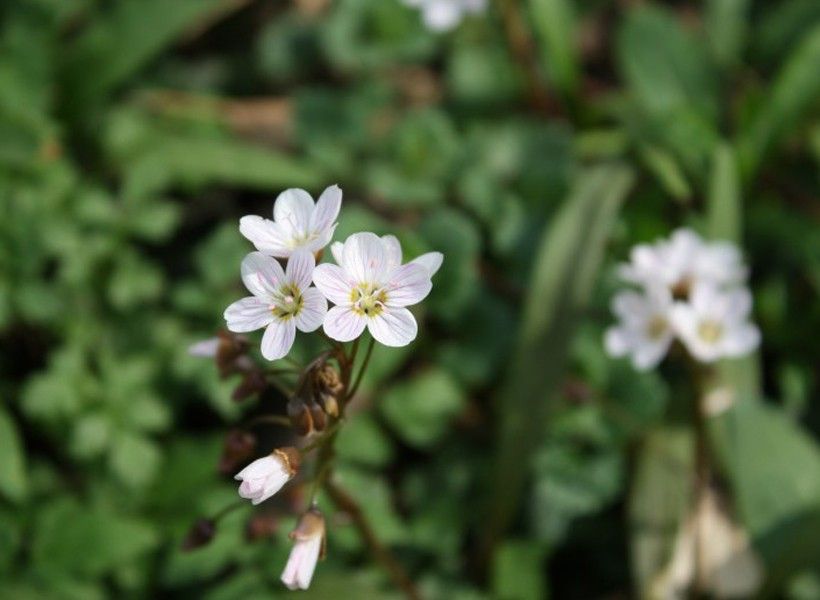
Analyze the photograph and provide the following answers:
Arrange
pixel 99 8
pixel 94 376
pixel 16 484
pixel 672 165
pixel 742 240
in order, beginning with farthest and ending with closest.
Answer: pixel 99 8, pixel 742 240, pixel 672 165, pixel 94 376, pixel 16 484

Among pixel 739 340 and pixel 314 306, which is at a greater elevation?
pixel 314 306

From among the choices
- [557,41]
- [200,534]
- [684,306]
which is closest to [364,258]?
[200,534]

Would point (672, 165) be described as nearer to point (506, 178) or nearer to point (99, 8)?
point (506, 178)

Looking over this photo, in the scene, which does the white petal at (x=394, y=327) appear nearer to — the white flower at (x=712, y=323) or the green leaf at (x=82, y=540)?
the white flower at (x=712, y=323)

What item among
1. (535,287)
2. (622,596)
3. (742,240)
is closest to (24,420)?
(535,287)

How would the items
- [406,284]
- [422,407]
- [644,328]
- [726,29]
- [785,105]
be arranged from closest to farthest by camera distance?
[406,284] < [644,328] < [422,407] < [785,105] < [726,29]

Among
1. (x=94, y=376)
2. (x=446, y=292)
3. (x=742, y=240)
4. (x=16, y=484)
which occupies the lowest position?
(x=742, y=240)

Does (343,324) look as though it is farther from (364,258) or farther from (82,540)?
(82,540)

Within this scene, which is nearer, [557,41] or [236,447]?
[236,447]
